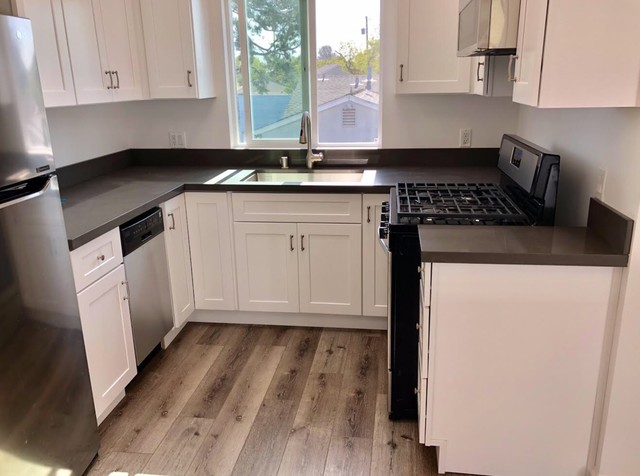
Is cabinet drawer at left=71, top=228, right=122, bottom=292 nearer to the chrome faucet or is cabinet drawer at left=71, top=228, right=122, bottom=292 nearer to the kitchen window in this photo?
the chrome faucet

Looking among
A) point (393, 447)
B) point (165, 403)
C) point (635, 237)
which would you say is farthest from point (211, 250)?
point (635, 237)

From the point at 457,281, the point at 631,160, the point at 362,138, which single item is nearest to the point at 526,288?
the point at 457,281

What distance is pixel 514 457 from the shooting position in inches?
74.5

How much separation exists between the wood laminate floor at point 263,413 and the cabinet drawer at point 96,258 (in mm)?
696

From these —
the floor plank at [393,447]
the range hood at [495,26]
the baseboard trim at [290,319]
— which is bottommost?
the floor plank at [393,447]

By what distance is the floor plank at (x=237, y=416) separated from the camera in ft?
6.80

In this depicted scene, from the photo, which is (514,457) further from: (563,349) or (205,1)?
(205,1)

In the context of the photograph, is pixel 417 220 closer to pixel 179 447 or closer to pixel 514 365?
pixel 514 365

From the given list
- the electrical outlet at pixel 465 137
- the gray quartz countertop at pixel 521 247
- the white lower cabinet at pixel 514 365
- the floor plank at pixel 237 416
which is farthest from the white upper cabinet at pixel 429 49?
the floor plank at pixel 237 416

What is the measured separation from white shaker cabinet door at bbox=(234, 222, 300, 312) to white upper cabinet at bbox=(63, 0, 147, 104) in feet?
3.27

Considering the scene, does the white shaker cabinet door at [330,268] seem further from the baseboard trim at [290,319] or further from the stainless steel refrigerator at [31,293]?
the stainless steel refrigerator at [31,293]

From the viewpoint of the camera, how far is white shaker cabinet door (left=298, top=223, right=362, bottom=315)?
2916mm

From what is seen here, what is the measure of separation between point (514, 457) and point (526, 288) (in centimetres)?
65

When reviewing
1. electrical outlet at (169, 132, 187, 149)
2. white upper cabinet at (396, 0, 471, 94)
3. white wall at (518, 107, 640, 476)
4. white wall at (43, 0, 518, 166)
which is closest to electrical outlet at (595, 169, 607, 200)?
white wall at (518, 107, 640, 476)
